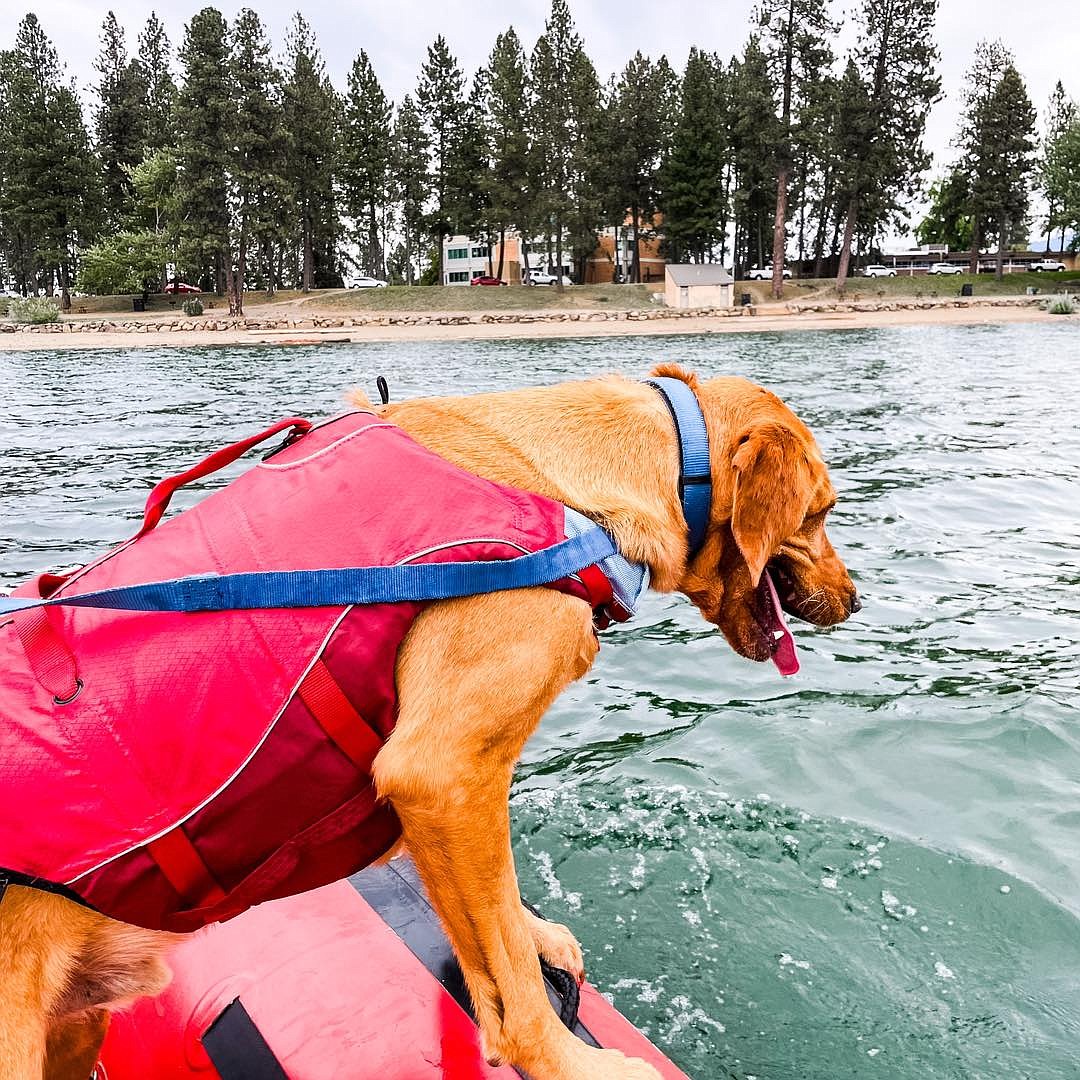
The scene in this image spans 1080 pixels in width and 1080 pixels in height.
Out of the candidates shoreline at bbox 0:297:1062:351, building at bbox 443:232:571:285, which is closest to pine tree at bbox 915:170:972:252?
shoreline at bbox 0:297:1062:351

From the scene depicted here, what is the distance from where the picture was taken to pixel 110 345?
5128 centimetres

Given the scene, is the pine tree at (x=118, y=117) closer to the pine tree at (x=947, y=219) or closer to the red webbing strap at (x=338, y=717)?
Result: the pine tree at (x=947, y=219)

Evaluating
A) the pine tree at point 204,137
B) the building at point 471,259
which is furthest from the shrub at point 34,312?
the building at point 471,259

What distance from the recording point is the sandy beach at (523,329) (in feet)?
175

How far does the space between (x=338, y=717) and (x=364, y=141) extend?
98.3m

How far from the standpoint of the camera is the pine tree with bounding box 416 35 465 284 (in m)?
91.6

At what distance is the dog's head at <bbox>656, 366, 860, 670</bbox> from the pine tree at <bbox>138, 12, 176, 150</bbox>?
88722 mm

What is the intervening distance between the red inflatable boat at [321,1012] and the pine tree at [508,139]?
83.3 metres

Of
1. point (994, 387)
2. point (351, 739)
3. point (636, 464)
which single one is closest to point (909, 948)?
point (636, 464)

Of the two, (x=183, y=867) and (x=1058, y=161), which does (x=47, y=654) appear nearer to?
Answer: (x=183, y=867)

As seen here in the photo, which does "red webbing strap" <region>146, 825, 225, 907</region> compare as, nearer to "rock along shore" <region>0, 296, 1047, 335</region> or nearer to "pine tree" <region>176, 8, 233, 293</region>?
"rock along shore" <region>0, 296, 1047, 335</region>

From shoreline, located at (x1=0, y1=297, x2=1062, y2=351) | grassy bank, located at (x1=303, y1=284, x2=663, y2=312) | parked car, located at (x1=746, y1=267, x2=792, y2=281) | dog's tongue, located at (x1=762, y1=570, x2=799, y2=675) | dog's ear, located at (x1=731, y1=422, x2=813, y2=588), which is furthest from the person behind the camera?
parked car, located at (x1=746, y1=267, x2=792, y2=281)

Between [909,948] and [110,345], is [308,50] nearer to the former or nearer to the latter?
[110,345]

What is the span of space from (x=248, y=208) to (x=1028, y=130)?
205ft
